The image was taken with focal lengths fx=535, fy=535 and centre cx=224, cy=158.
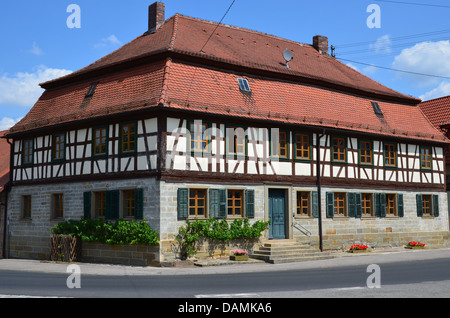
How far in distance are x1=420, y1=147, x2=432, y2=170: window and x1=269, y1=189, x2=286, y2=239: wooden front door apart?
31.6 feet

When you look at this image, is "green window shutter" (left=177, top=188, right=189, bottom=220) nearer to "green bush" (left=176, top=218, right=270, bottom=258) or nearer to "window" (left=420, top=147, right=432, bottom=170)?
"green bush" (left=176, top=218, right=270, bottom=258)

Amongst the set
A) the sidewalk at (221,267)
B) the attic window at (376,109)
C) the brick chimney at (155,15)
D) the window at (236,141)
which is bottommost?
the sidewalk at (221,267)

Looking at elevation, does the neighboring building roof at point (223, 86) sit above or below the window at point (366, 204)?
above

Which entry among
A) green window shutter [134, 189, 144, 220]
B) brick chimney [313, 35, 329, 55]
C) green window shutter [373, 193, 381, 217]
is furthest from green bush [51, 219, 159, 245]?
brick chimney [313, 35, 329, 55]

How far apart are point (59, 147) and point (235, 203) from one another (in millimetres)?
8381

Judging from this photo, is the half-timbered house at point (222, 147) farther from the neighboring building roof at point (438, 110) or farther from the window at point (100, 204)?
the neighboring building roof at point (438, 110)

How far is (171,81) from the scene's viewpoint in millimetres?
20625

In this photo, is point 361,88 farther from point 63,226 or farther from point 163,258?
point 63,226

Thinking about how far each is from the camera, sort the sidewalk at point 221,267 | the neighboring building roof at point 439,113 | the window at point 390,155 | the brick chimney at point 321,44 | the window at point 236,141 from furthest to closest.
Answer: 1. the neighboring building roof at point 439,113
2. the brick chimney at point 321,44
3. the window at point 390,155
4. the window at point 236,141
5. the sidewalk at point 221,267

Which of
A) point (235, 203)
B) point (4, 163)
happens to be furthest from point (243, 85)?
point (4, 163)

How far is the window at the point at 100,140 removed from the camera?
71.4ft

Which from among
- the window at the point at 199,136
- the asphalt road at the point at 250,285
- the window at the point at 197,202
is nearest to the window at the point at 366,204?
the window at the point at 197,202

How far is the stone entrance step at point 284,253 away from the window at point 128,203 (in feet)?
16.6

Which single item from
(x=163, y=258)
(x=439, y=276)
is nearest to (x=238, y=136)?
(x=163, y=258)
